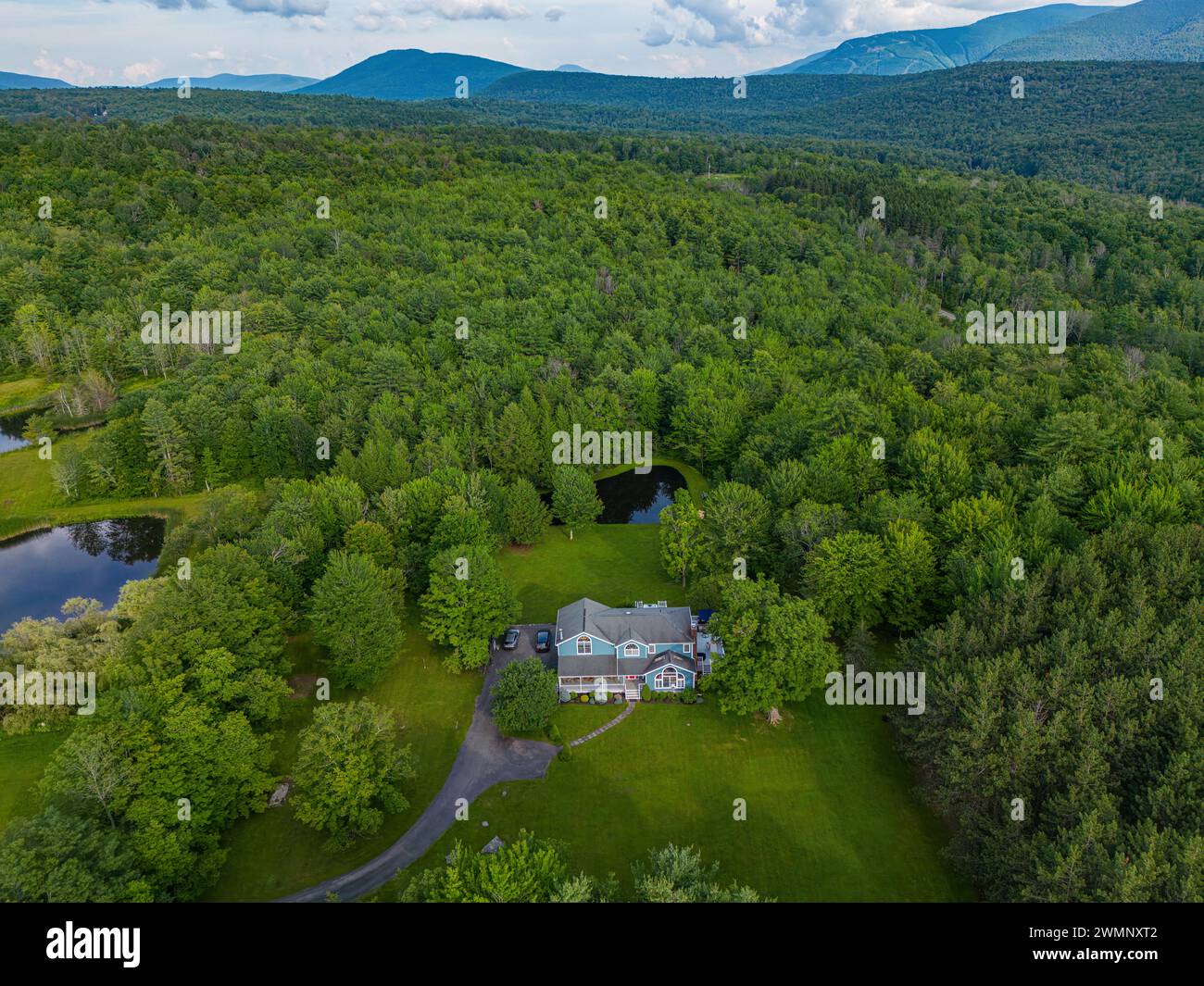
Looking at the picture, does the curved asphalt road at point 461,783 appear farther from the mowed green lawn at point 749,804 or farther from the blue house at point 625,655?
the blue house at point 625,655

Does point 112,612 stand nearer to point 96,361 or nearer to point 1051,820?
point 1051,820

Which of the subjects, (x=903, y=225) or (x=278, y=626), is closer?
(x=278, y=626)

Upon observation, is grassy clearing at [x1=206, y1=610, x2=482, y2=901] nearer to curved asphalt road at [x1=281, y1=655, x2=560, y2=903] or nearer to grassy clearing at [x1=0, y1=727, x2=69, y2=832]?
curved asphalt road at [x1=281, y1=655, x2=560, y2=903]

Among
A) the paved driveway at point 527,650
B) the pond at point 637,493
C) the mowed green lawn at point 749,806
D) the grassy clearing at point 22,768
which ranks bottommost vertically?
the mowed green lawn at point 749,806

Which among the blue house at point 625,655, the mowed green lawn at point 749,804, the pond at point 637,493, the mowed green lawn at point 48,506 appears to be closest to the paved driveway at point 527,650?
the blue house at point 625,655

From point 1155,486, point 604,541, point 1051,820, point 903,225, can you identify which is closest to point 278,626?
point 604,541

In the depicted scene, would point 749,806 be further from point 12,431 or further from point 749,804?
point 12,431
